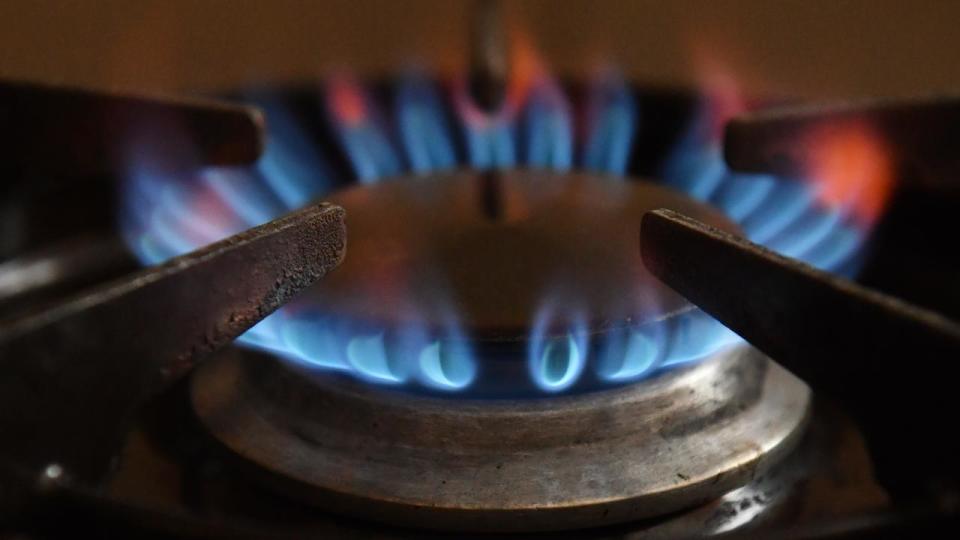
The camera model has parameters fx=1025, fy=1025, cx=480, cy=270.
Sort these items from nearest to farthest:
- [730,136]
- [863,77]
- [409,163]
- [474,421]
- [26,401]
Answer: [26,401] → [474,421] → [730,136] → [409,163] → [863,77]

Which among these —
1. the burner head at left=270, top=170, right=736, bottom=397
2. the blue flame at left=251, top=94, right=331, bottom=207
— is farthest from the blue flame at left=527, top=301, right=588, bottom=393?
the blue flame at left=251, top=94, right=331, bottom=207

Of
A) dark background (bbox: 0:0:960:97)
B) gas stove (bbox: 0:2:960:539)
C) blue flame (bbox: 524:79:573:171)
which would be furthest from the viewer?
dark background (bbox: 0:0:960:97)

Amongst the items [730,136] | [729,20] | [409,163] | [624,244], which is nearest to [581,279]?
[624,244]

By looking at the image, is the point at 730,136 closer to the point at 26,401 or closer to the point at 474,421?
the point at 474,421

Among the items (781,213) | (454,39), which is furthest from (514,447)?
(454,39)

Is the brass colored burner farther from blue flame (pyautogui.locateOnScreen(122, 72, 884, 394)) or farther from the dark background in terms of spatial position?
the dark background

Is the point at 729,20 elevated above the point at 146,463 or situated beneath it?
elevated above

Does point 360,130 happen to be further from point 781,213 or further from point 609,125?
point 781,213
